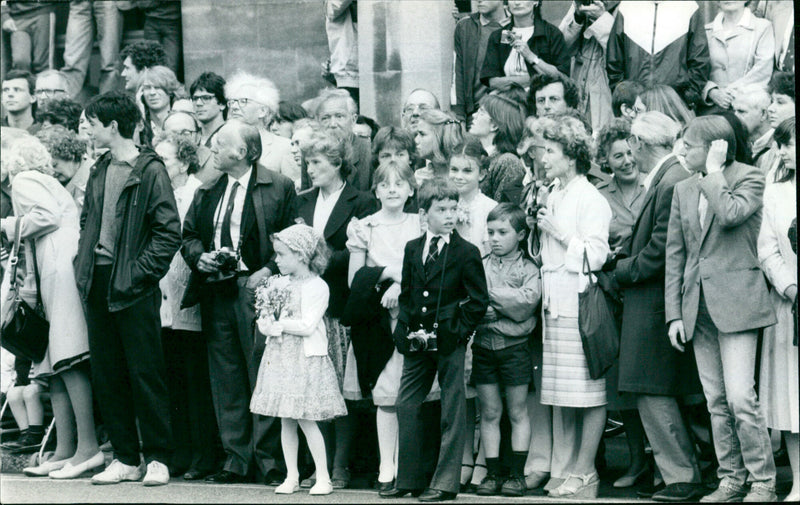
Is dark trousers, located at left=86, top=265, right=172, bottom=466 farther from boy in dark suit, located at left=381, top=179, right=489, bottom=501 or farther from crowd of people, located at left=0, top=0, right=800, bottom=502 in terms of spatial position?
boy in dark suit, located at left=381, top=179, right=489, bottom=501

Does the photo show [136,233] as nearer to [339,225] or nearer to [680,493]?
[339,225]

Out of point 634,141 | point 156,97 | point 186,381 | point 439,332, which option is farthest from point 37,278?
point 634,141

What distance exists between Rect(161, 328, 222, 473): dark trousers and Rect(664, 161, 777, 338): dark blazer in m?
3.11

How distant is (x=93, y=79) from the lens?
1503 centimetres

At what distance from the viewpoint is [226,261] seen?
348 inches

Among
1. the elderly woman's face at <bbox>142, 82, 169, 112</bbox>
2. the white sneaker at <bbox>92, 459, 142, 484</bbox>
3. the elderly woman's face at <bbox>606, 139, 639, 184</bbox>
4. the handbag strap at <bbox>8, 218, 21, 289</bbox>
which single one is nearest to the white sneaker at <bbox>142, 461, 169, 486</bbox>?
the white sneaker at <bbox>92, 459, 142, 484</bbox>

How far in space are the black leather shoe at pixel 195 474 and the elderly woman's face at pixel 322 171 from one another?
2.00m

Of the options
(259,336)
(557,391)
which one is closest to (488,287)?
(557,391)

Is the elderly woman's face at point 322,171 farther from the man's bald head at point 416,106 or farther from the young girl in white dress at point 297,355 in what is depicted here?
the man's bald head at point 416,106

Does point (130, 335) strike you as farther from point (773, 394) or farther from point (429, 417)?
point (773, 394)

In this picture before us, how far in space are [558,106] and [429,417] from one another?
2.60m

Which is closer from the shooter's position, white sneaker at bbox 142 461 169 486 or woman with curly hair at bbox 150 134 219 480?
white sneaker at bbox 142 461 169 486

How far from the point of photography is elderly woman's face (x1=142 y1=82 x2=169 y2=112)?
457 inches

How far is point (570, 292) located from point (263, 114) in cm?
314
